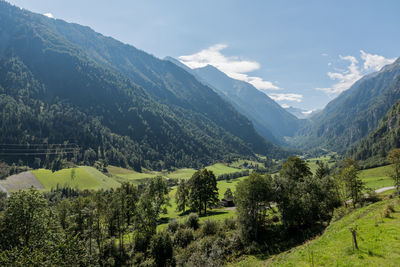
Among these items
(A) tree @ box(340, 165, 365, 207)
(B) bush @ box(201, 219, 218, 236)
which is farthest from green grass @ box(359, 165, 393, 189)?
(B) bush @ box(201, 219, 218, 236)

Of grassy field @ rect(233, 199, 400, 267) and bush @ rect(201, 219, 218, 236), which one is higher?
grassy field @ rect(233, 199, 400, 267)

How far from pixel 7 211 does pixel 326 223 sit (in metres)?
60.4

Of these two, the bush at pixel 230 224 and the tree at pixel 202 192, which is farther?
the tree at pixel 202 192

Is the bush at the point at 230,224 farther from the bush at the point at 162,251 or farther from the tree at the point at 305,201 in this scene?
the bush at the point at 162,251

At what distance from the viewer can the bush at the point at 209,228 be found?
49406 mm

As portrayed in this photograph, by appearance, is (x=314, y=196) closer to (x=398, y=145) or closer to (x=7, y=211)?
(x=7, y=211)

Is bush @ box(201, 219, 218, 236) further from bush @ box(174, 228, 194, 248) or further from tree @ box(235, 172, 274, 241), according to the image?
tree @ box(235, 172, 274, 241)

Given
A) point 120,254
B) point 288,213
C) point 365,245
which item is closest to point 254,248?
point 288,213

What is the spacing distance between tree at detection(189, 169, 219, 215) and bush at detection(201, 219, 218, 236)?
21.6m

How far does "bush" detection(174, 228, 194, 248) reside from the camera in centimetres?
4848

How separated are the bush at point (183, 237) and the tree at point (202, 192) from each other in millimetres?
22534

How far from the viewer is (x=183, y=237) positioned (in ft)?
161

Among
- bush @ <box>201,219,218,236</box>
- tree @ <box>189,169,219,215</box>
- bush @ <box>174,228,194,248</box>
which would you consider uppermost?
tree @ <box>189,169,219,215</box>

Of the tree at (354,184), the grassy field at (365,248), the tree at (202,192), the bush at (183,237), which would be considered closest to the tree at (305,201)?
the tree at (354,184)
